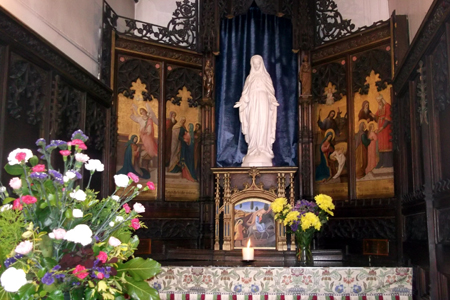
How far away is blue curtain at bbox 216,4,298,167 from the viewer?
10.4 m

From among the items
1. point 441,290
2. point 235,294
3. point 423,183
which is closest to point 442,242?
point 441,290

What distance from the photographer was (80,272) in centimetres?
209

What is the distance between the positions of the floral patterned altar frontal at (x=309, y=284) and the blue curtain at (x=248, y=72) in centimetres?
451

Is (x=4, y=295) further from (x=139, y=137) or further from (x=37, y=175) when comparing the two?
(x=139, y=137)

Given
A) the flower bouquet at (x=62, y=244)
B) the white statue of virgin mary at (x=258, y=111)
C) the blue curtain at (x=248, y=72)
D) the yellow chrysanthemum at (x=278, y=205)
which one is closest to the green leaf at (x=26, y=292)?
the flower bouquet at (x=62, y=244)

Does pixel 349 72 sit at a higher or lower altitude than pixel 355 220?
higher

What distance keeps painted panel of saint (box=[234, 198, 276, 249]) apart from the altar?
2.25 metres

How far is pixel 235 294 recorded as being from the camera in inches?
231

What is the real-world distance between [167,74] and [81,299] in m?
8.05

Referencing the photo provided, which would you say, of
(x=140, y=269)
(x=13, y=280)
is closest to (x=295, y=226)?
(x=140, y=269)

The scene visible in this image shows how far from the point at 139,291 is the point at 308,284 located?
3.97 metres

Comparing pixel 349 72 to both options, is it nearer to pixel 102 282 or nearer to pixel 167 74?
pixel 167 74

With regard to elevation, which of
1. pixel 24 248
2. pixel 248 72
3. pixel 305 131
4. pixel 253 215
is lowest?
pixel 24 248

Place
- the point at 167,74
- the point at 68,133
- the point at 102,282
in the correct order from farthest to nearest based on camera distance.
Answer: the point at 167,74
the point at 68,133
the point at 102,282
